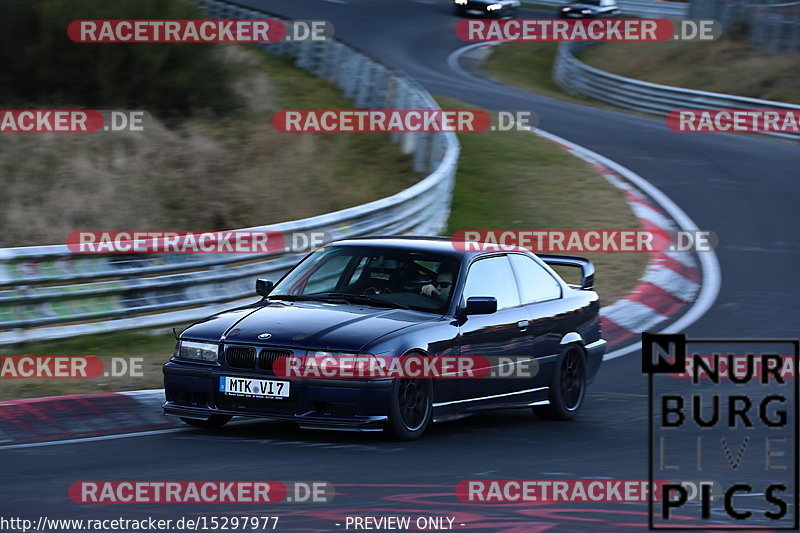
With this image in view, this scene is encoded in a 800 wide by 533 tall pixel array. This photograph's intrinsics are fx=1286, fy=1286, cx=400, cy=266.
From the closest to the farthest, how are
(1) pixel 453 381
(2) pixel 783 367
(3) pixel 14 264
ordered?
(1) pixel 453 381 < (3) pixel 14 264 < (2) pixel 783 367

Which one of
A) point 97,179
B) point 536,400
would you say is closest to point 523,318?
point 536,400

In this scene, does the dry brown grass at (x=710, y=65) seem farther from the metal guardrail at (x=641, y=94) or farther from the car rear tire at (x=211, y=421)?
the car rear tire at (x=211, y=421)

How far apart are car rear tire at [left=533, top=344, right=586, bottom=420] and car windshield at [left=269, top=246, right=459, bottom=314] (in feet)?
4.24

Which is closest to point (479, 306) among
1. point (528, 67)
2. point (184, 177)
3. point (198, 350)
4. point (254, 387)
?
point (254, 387)

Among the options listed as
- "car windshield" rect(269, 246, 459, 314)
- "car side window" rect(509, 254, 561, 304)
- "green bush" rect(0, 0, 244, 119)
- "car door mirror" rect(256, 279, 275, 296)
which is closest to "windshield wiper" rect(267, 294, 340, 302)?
"car windshield" rect(269, 246, 459, 314)

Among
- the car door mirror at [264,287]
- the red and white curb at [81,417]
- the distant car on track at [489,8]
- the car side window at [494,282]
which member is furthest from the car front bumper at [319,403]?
the distant car on track at [489,8]

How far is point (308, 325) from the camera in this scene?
817cm

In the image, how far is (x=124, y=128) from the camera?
690 inches

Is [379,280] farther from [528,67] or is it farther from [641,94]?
[528,67]

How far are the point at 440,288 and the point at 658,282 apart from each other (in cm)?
703

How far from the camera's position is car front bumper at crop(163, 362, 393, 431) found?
7871 mm

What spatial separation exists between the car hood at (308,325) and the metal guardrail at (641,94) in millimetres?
20017

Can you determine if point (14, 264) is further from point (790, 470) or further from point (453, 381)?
point (790, 470)

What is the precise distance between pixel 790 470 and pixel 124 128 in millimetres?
12091
